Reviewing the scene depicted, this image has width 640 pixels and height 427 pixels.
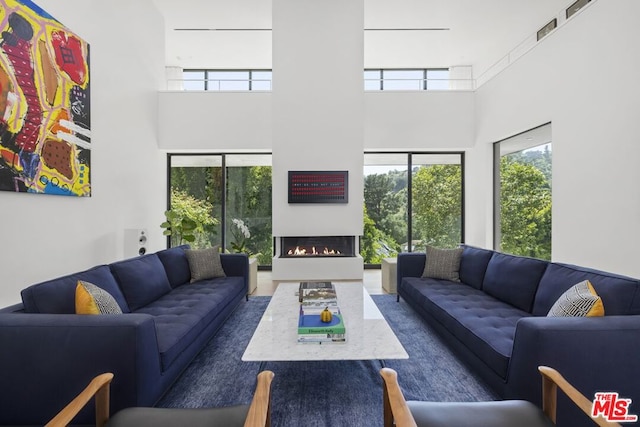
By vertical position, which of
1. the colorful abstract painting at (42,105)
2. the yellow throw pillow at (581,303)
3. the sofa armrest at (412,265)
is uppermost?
the colorful abstract painting at (42,105)

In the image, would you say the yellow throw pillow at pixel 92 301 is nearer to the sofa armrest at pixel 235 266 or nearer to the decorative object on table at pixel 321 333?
the decorative object on table at pixel 321 333

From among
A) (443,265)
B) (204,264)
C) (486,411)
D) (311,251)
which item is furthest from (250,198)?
(486,411)

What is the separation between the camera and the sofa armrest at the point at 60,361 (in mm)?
1458

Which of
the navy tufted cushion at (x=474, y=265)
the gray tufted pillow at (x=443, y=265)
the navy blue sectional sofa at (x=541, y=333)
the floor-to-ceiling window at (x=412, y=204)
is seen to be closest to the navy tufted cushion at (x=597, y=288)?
the navy blue sectional sofa at (x=541, y=333)

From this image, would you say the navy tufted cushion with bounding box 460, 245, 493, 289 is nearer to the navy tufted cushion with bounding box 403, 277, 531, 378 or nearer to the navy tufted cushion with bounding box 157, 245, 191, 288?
the navy tufted cushion with bounding box 403, 277, 531, 378

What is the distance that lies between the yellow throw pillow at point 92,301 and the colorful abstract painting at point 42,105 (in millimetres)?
1536

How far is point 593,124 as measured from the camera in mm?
3229

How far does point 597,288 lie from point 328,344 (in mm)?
1665

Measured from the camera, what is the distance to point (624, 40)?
2.92 meters

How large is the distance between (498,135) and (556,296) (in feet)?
12.2

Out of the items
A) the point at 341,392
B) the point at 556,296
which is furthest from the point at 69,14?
the point at 556,296

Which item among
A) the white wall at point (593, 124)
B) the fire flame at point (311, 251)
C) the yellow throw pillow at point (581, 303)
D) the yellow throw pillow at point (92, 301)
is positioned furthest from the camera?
the fire flame at point (311, 251)

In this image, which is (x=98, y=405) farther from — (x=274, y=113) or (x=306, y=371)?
(x=274, y=113)

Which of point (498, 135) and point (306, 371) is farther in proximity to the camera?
point (498, 135)
